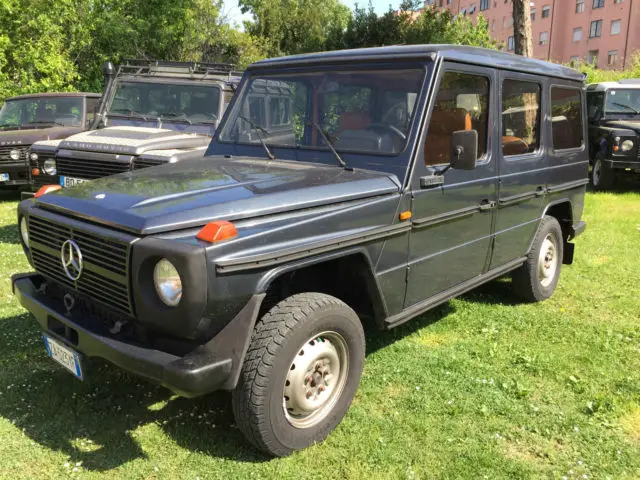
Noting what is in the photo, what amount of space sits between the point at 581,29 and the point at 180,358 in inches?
1790

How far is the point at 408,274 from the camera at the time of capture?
3.50m

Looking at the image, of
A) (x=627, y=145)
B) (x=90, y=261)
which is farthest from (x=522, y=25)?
(x=90, y=261)

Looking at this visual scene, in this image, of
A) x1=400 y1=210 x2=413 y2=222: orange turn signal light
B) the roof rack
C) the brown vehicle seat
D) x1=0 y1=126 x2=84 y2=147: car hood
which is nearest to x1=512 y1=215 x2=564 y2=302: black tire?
the brown vehicle seat

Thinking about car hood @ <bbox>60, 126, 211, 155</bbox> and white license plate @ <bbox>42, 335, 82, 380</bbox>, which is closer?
white license plate @ <bbox>42, 335, 82, 380</bbox>

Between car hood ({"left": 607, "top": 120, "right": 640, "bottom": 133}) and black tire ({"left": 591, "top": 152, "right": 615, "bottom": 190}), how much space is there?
61 cm

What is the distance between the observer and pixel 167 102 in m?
7.37

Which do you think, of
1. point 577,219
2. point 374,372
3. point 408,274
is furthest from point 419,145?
point 577,219

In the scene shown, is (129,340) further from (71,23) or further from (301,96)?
(71,23)

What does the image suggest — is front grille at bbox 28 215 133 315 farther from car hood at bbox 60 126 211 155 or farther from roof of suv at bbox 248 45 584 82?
car hood at bbox 60 126 211 155

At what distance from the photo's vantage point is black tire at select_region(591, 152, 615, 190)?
11289 millimetres

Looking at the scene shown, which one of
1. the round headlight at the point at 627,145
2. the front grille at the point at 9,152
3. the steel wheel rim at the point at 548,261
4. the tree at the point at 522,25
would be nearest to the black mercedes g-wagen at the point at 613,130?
the round headlight at the point at 627,145

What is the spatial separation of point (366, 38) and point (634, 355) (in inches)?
638

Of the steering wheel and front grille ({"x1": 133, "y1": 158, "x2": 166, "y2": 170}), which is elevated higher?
the steering wheel

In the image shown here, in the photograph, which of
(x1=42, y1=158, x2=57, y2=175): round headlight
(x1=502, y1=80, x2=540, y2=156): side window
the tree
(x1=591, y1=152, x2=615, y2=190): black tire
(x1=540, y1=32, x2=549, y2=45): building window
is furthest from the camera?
(x1=540, y1=32, x2=549, y2=45): building window
